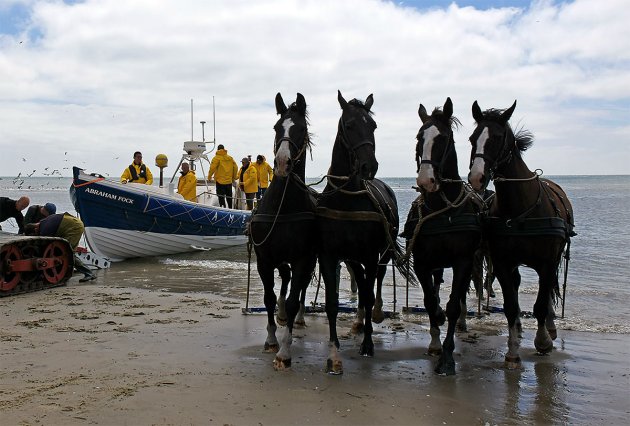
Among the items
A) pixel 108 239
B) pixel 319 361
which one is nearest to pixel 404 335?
pixel 319 361

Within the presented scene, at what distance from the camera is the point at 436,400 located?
4594 mm

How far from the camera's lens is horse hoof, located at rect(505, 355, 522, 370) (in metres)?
5.50

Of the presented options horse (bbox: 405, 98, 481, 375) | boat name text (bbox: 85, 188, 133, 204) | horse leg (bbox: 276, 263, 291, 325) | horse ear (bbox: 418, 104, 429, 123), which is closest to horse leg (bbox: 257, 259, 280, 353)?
horse leg (bbox: 276, 263, 291, 325)

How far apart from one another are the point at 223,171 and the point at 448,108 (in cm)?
1144

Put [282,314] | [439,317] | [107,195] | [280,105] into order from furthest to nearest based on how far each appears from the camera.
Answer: [107,195] → [282,314] → [439,317] → [280,105]

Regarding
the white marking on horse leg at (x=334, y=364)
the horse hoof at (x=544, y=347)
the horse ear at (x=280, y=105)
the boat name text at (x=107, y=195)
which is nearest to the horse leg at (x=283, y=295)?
the white marking on horse leg at (x=334, y=364)

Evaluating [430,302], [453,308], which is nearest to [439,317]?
[430,302]

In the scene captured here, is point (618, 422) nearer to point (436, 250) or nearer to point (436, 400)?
point (436, 400)

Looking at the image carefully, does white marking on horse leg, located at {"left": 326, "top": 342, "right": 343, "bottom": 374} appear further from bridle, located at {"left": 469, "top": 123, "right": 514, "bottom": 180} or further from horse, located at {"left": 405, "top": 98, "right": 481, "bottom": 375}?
bridle, located at {"left": 469, "top": 123, "right": 514, "bottom": 180}

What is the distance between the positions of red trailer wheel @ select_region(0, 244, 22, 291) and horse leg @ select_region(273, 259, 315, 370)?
541cm

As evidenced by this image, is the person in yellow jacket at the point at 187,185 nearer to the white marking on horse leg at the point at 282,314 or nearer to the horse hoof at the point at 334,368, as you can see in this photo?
the white marking on horse leg at the point at 282,314

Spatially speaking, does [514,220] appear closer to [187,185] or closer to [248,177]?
[248,177]

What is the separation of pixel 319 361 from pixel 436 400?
4.73ft

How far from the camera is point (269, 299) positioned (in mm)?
5949
